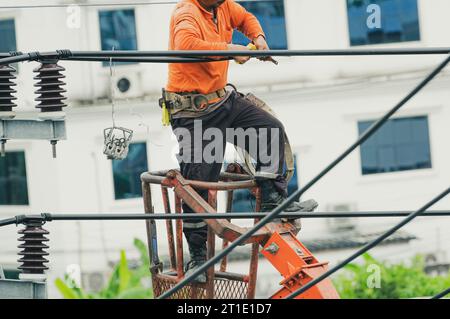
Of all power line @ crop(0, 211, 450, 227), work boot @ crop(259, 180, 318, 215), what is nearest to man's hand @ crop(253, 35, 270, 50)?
work boot @ crop(259, 180, 318, 215)

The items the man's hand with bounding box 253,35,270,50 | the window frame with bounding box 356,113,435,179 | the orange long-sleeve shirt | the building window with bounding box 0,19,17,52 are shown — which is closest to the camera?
the orange long-sleeve shirt

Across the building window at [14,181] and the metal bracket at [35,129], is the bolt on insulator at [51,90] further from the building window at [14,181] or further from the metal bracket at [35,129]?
the building window at [14,181]

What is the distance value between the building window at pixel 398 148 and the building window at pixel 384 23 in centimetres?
201

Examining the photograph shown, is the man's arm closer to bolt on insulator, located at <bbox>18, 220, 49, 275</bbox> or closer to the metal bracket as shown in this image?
the metal bracket

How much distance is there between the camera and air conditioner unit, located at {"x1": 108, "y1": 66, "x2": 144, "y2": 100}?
35.8 m

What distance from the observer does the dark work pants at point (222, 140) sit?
1009 centimetres

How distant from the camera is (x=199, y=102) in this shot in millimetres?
10148

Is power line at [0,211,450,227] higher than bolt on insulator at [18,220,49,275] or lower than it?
higher

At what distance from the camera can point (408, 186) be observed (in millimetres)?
38906

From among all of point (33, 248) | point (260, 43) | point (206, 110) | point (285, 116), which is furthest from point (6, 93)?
point (285, 116)

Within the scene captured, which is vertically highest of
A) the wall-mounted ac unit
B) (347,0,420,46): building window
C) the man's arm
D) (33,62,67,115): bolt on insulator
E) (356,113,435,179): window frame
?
(347,0,420,46): building window

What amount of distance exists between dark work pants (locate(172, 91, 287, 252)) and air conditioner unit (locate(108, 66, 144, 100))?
25.5 meters

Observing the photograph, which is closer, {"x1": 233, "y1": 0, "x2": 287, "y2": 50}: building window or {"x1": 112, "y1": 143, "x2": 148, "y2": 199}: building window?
{"x1": 233, "y1": 0, "x2": 287, "y2": 50}: building window

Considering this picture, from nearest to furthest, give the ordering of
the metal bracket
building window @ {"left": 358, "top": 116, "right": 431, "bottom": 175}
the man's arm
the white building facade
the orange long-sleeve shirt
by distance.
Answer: the metal bracket, the orange long-sleeve shirt, the man's arm, the white building facade, building window @ {"left": 358, "top": 116, "right": 431, "bottom": 175}
